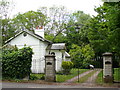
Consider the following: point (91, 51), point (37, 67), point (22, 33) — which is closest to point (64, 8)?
point (91, 51)

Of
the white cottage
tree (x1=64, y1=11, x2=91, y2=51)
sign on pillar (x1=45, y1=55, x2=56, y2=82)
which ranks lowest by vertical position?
sign on pillar (x1=45, y1=55, x2=56, y2=82)

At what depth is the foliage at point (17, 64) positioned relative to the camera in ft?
Answer: 45.6

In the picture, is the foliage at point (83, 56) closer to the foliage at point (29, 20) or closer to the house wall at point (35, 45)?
the foliage at point (29, 20)

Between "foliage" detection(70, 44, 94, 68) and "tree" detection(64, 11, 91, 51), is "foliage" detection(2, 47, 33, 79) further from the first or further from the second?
"tree" detection(64, 11, 91, 51)

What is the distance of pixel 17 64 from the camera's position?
13984mm

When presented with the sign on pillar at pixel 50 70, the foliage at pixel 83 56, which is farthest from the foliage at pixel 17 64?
the foliage at pixel 83 56

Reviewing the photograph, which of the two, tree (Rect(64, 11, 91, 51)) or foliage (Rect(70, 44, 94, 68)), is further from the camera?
tree (Rect(64, 11, 91, 51))

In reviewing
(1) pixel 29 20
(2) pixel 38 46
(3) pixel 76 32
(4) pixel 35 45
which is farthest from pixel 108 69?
(3) pixel 76 32

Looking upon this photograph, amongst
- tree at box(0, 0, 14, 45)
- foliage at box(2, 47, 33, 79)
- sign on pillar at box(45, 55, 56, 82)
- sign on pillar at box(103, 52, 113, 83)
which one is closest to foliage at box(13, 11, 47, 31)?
tree at box(0, 0, 14, 45)

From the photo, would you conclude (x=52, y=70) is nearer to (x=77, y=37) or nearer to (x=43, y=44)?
(x=43, y=44)

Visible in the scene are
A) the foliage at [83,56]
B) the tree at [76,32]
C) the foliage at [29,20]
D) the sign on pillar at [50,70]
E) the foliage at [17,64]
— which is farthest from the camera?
the tree at [76,32]

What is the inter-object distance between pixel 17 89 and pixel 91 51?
24.9m

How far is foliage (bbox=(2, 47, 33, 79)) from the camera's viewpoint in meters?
13.9

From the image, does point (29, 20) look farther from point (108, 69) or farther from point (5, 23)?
point (108, 69)
